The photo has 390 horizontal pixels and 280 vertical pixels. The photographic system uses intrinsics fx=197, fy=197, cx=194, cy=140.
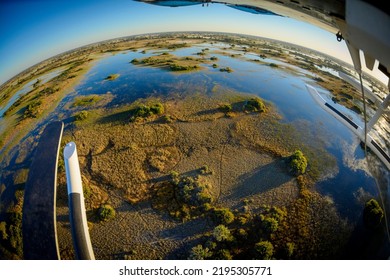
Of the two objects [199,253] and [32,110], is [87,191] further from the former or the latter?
[32,110]

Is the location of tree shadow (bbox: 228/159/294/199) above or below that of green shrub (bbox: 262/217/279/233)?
above

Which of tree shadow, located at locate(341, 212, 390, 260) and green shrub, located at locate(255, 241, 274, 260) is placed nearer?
green shrub, located at locate(255, 241, 274, 260)

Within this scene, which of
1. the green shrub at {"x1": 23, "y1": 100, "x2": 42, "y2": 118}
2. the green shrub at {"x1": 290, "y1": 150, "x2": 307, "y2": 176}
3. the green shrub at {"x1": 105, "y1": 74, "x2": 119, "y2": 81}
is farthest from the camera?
the green shrub at {"x1": 105, "y1": 74, "x2": 119, "y2": 81}

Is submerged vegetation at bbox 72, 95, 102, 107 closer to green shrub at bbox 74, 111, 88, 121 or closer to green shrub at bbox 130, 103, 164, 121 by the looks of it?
green shrub at bbox 74, 111, 88, 121

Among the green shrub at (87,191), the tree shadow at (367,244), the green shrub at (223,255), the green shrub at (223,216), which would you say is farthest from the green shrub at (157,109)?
the tree shadow at (367,244)

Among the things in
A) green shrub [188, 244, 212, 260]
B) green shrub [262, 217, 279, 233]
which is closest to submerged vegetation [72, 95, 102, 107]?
green shrub [188, 244, 212, 260]

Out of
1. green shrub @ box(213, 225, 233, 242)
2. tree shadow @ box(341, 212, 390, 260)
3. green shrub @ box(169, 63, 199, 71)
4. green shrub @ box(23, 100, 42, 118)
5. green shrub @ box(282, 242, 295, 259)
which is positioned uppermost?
green shrub @ box(169, 63, 199, 71)

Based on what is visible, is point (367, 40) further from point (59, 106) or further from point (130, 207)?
point (59, 106)
